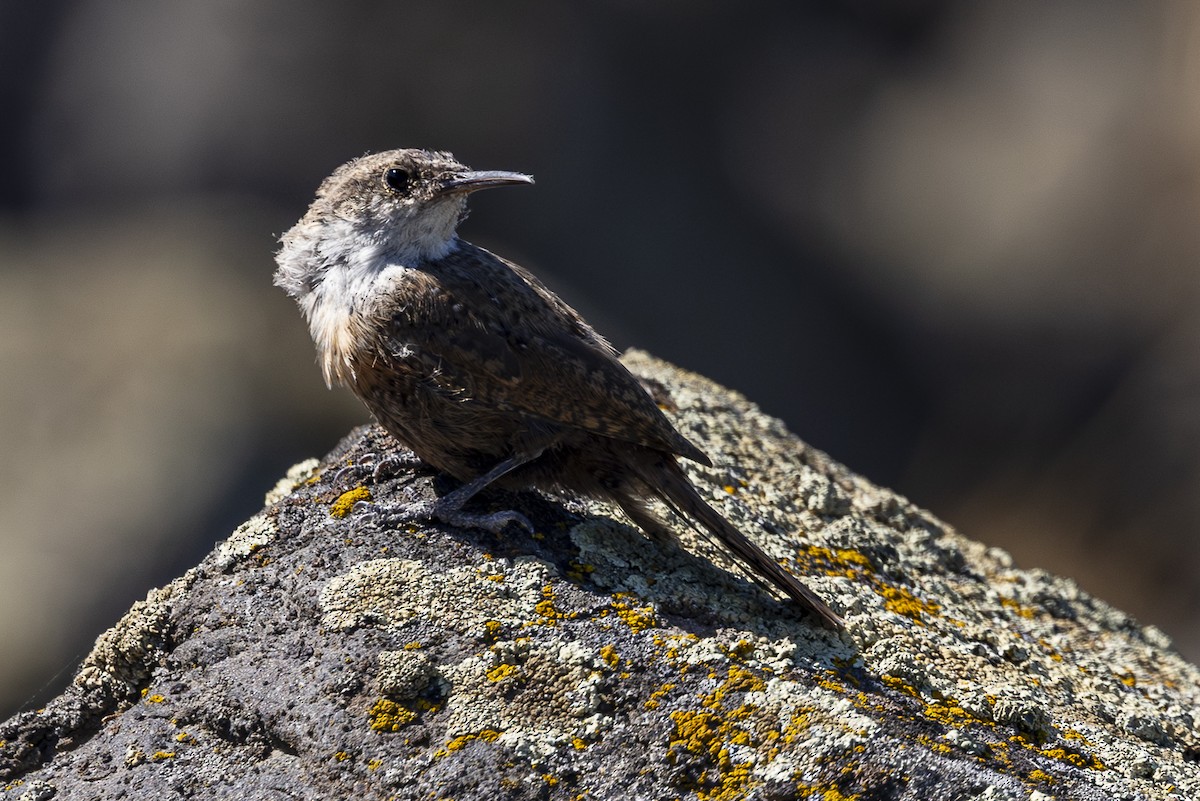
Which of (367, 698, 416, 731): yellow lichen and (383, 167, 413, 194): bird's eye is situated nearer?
(367, 698, 416, 731): yellow lichen

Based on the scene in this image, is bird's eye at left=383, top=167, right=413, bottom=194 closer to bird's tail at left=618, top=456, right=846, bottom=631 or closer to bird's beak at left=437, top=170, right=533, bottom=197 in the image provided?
bird's beak at left=437, top=170, right=533, bottom=197

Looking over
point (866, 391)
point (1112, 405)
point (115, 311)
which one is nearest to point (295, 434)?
point (115, 311)

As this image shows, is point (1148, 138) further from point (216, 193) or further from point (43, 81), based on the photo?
point (43, 81)

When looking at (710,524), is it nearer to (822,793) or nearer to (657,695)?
(657,695)

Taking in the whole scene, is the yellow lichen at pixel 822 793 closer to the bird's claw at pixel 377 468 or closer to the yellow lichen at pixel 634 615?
the yellow lichen at pixel 634 615

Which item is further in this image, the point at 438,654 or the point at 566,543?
the point at 566,543

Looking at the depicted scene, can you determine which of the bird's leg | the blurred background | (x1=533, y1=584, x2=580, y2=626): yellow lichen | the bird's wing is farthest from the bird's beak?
the blurred background
